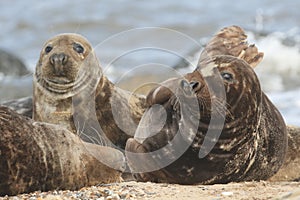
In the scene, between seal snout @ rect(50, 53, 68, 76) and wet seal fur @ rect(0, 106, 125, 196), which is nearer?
wet seal fur @ rect(0, 106, 125, 196)

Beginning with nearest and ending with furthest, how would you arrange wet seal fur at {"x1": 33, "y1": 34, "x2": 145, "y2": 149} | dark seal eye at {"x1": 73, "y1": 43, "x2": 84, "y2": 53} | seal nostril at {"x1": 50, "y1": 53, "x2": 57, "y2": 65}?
1. seal nostril at {"x1": 50, "y1": 53, "x2": 57, "y2": 65}
2. wet seal fur at {"x1": 33, "y1": 34, "x2": 145, "y2": 149}
3. dark seal eye at {"x1": 73, "y1": 43, "x2": 84, "y2": 53}

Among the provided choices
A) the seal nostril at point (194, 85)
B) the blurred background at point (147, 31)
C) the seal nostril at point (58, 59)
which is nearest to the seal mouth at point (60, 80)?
the seal nostril at point (58, 59)

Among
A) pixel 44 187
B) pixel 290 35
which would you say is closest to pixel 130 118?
pixel 44 187

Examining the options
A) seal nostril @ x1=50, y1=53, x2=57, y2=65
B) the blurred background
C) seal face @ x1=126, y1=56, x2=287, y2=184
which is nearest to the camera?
seal face @ x1=126, y1=56, x2=287, y2=184

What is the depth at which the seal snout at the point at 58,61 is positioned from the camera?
708cm

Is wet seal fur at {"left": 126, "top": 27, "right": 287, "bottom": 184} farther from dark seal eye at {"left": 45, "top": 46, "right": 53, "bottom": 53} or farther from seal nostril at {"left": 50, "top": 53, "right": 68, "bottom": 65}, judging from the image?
dark seal eye at {"left": 45, "top": 46, "right": 53, "bottom": 53}

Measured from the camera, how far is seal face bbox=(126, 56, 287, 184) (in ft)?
19.0

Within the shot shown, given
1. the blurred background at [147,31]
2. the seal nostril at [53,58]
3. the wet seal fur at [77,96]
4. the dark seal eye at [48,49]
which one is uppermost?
the blurred background at [147,31]

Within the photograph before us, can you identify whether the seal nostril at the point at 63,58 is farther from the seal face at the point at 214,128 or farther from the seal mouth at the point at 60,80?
the seal face at the point at 214,128

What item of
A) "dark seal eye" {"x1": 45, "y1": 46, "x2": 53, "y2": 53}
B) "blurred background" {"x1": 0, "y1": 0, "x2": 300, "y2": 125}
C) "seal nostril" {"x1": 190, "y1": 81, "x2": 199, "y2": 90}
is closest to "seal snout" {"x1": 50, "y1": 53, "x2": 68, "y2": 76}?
"dark seal eye" {"x1": 45, "y1": 46, "x2": 53, "y2": 53}

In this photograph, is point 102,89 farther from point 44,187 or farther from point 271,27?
point 271,27

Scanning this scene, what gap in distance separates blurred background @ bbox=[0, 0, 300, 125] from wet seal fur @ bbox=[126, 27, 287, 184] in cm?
555

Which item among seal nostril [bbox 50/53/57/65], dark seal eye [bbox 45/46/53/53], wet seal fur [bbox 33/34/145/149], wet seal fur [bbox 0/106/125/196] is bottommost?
wet seal fur [bbox 0/106/125/196]

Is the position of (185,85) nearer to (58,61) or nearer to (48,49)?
(58,61)
